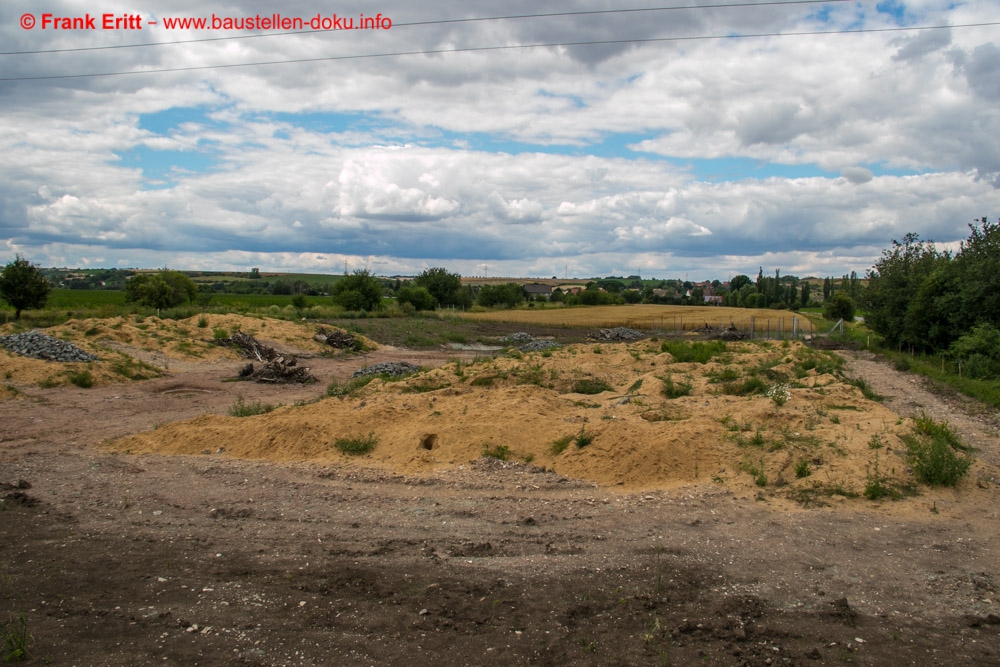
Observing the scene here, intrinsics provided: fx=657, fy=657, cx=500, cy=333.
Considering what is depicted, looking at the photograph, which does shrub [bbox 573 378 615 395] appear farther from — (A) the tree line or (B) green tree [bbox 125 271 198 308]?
(B) green tree [bbox 125 271 198 308]

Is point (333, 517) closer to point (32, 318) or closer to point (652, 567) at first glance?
point (652, 567)

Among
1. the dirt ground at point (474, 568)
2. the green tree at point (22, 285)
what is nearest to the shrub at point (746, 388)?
the dirt ground at point (474, 568)

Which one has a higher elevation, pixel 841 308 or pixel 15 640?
pixel 841 308

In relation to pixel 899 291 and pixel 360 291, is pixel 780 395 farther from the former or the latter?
pixel 360 291

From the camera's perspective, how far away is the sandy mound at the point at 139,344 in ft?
58.7

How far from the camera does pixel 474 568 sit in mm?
5754

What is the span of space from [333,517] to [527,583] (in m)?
2.65

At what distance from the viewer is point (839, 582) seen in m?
5.49

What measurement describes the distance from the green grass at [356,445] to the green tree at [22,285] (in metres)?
34.2

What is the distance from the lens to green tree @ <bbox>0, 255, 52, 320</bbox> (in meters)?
35.6

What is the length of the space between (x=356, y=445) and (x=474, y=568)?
4423 mm

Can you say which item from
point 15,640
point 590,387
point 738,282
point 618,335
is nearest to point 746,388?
point 590,387

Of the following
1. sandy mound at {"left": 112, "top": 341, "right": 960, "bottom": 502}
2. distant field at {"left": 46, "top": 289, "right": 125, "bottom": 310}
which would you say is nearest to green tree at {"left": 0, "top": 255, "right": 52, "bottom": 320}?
distant field at {"left": 46, "top": 289, "right": 125, "bottom": 310}

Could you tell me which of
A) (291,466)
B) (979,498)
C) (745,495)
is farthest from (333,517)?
(979,498)
